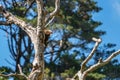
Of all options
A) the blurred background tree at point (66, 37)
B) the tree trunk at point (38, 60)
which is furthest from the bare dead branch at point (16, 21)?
the blurred background tree at point (66, 37)

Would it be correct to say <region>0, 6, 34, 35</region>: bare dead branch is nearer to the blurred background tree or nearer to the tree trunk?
the tree trunk

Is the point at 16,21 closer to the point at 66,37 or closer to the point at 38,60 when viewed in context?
the point at 38,60

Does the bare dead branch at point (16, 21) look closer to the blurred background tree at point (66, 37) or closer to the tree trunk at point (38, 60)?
the tree trunk at point (38, 60)

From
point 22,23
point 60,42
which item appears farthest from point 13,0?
point 22,23

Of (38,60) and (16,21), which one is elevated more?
(16,21)

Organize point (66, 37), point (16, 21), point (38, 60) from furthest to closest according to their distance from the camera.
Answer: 1. point (66, 37)
2. point (16, 21)
3. point (38, 60)

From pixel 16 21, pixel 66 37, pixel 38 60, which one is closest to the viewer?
pixel 38 60

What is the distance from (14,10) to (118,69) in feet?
13.0

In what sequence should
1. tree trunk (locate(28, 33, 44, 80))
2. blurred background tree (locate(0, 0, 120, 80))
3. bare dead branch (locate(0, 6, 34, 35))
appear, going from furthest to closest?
blurred background tree (locate(0, 0, 120, 80))
bare dead branch (locate(0, 6, 34, 35))
tree trunk (locate(28, 33, 44, 80))

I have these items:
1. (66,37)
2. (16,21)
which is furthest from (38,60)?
(66,37)

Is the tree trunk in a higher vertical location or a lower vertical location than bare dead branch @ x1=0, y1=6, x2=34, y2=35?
lower

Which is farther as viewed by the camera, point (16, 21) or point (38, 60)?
point (16, 21)

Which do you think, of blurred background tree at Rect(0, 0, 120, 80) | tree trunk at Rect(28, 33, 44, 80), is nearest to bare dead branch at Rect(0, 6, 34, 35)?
tree trunk at Rect(28, 33, 44, 80)

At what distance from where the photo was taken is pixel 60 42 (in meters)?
15.6
